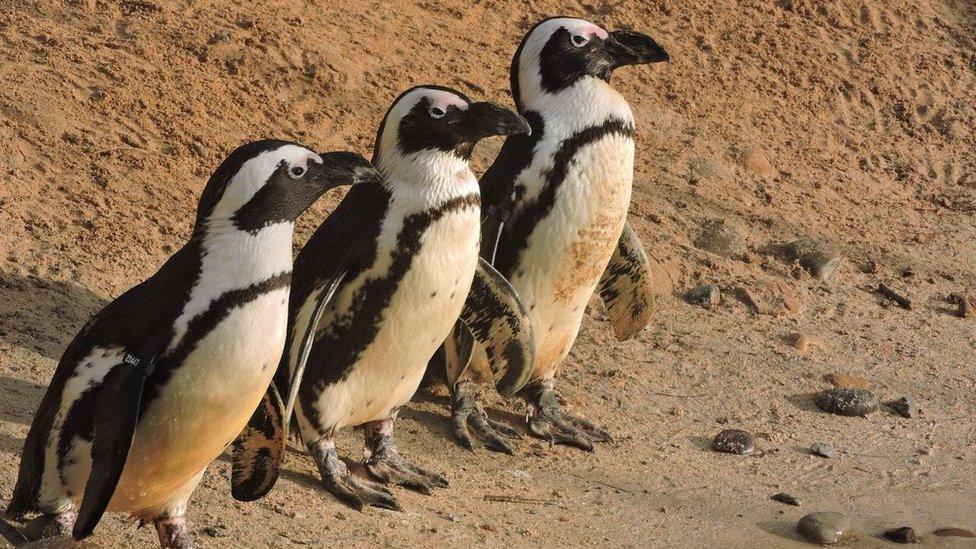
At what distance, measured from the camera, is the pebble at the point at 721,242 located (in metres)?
6.76

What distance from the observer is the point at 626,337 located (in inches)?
225

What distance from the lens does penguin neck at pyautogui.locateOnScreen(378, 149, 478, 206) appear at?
446 centimetres

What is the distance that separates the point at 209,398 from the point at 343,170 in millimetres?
673

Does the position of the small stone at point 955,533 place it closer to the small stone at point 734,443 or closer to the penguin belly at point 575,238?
the small stone at point 734,443

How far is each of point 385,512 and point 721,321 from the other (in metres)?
2.23

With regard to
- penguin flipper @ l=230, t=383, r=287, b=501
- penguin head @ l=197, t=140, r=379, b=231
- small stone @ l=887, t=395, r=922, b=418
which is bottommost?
small stone @ l=887, t=395, r=922, b=418

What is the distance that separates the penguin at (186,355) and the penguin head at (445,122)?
2.40ft

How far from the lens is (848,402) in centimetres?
564

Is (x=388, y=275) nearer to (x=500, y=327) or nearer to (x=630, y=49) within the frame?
(x=500, y=327)

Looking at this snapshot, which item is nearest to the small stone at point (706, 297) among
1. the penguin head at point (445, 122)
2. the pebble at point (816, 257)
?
the pebble at point (816, 257)

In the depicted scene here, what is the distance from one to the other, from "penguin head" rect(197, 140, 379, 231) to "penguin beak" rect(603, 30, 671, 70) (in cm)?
167

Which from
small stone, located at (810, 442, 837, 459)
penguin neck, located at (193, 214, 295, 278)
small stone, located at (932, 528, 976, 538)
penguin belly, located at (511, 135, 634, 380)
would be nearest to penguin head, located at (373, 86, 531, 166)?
penguin belly, located at (511, 135, 634, 380)

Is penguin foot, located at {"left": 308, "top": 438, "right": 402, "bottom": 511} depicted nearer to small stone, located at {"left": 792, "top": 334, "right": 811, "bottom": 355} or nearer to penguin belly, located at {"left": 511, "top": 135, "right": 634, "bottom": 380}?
penguin belly, located at {"left": 511, "top": 135, "right": 634, "bottom": 380}

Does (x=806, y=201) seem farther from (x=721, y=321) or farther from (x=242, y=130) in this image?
(x=242, y=130)
